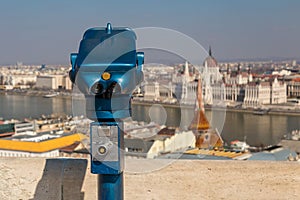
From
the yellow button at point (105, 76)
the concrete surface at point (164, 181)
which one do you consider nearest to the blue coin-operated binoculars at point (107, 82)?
the yellow button at point (105, 76)

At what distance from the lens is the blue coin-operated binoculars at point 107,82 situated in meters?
0.68

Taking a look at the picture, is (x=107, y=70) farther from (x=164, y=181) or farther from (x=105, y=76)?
(x=164, y=181)

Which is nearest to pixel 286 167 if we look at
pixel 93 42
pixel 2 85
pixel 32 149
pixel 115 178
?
pixel 115 178

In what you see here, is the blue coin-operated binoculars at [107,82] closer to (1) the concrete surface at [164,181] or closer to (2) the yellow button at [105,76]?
(2) the yellow button at [105,76]

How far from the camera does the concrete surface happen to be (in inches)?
45.5

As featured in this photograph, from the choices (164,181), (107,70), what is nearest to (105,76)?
(107,70)

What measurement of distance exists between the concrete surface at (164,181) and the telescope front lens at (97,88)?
47 cm

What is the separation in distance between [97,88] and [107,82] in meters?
0.02

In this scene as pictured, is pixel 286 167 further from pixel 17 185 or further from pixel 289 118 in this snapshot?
pixel 289 118

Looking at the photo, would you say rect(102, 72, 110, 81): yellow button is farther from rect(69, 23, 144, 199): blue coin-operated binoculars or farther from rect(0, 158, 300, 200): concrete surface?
rect(0, 158, 300, 200): concrete surface

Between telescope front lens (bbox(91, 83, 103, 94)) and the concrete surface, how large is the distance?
47 centimetres

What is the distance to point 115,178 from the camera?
0.75 metres

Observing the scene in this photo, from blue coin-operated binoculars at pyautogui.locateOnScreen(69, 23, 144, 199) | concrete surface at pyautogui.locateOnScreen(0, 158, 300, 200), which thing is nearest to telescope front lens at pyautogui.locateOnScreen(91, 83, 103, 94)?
blue coin-operated binoculars at pyautogui.locateOnScreen(69, 23, 144, 199)

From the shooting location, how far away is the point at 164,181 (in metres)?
1.18
